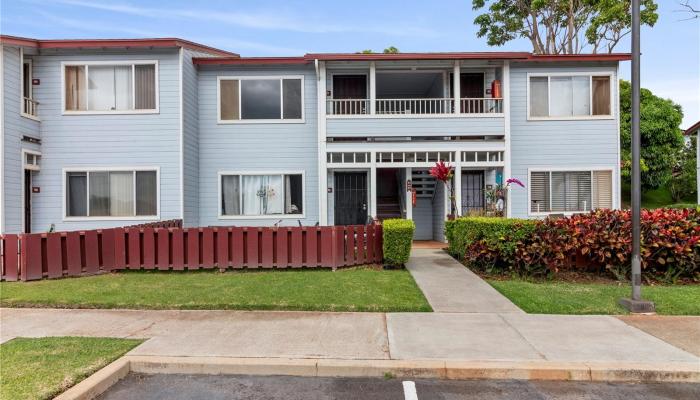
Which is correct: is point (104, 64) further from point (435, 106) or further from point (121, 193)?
point (435, 106)

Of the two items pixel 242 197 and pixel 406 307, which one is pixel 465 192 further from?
pixel 406 307

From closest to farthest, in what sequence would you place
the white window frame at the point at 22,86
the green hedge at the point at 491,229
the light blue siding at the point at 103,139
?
the green hedge at the point at 491,229 < the white window frame at the point at 22,86 < the light blue siding at the point at 103,139

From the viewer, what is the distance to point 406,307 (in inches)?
275

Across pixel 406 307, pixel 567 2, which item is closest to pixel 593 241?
pixel 406 307

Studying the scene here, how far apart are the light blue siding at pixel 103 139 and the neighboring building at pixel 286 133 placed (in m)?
0.04

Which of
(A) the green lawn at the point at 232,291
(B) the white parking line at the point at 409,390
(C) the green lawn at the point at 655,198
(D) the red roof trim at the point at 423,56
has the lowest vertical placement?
(B) the white parking line at the point at 409,390

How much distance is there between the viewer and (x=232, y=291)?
8.03 m

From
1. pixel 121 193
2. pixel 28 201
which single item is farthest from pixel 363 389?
pixel 28 201

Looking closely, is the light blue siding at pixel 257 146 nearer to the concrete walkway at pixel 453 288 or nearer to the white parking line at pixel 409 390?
the concrete walkway at pixel 453 288

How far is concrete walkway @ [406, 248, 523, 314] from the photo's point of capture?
718 centimetres

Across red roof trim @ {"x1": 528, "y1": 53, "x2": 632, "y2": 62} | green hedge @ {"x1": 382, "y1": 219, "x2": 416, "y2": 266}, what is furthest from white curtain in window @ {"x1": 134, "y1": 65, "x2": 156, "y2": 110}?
red roof trim @ {"x1": 528, "y1": 53, "x2": 632, "y2": 62}

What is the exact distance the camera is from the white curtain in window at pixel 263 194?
14.7 m

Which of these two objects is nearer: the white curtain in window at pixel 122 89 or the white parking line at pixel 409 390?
the white parking line at pixel 409 390

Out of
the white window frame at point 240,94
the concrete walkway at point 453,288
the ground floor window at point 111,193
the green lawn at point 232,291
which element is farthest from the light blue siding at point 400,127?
the ground floor window at point 111,193
